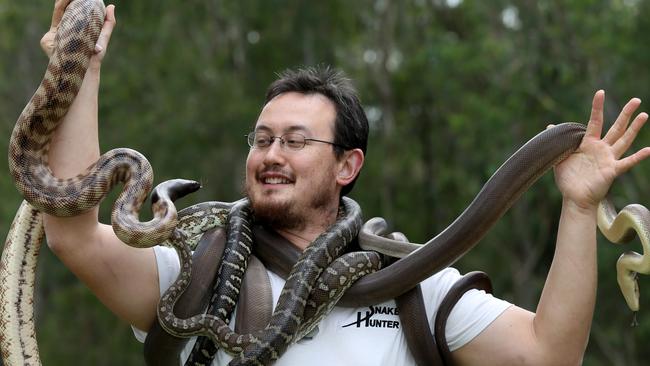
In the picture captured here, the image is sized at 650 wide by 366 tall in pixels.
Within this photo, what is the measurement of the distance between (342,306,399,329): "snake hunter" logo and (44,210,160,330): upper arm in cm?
97

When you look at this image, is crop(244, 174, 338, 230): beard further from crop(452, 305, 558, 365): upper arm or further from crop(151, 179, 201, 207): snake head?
crop(452, 305, 558, 365): upper arm

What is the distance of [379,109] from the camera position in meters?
30.9

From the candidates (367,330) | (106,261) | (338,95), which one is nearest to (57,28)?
(106,261)

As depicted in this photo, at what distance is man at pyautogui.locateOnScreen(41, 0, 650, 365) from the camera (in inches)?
178

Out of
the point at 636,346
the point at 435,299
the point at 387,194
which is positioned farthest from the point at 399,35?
the point at 435,299

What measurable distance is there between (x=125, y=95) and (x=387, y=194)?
26.4 ft

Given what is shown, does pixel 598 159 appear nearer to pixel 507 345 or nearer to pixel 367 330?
pixel 507 345

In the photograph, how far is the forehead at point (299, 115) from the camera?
5.12 meters

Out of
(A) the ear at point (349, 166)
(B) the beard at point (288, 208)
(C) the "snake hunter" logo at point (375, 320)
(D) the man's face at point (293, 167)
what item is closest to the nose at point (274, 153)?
(D) the man's face at point (293, 167)

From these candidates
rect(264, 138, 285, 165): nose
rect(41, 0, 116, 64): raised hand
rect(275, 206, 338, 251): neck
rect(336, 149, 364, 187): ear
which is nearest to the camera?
rect(41, 0, 116, 64): raised hand

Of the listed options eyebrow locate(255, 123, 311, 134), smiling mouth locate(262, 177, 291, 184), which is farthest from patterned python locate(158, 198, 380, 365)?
eyebrow locate(255, 123, 311, 134)

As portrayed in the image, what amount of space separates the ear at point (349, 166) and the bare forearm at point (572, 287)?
129 centimetres

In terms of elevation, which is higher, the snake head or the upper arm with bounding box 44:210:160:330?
the snake head

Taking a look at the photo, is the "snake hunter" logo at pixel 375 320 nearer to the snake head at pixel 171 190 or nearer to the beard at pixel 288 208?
the beard at pixel 288 208
